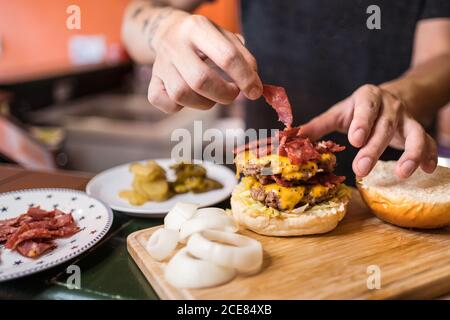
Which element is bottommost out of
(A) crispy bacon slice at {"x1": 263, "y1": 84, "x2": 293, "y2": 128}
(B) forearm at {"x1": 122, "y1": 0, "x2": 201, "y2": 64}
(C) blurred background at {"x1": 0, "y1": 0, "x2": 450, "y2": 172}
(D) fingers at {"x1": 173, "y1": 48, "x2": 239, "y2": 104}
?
(C) blurred background at {"x1": 0, "y1": 0, "x2": 450, "y2": 172}

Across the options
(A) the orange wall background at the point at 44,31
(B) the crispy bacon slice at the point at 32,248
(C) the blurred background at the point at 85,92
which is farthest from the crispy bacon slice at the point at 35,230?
(A) the orange wall background at the point at 44,31

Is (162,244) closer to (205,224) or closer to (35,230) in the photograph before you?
(205,224)

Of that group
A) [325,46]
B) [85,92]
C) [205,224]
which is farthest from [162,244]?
[85,92]

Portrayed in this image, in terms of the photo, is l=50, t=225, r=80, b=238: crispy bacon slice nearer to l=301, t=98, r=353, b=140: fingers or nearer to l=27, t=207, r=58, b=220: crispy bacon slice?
l=27, t=207, r=58, b=220: crispy bacon slice

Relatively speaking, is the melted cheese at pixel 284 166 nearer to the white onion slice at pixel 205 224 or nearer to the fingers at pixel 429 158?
the white onion slice at pixel 205 224

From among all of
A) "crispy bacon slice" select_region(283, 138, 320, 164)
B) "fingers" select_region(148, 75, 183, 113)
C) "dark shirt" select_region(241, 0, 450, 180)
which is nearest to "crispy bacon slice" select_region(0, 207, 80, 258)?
"fingers" select_region(148, 75, 183, 113)

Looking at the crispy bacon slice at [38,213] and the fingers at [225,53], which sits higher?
the fingers at [225,53]
